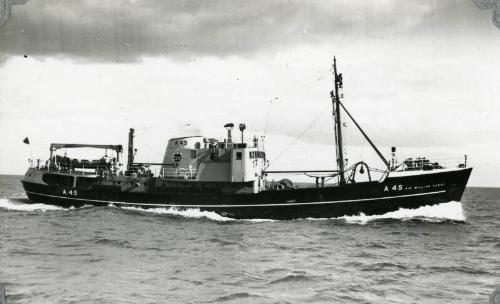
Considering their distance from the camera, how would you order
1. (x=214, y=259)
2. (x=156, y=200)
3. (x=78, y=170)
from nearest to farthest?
1. (x=214, y=259)
2. (x=156, y=200)
3. (x=78, y=170)

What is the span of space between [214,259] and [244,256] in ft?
3.33

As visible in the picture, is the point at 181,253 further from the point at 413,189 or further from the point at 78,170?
the point at 78,170

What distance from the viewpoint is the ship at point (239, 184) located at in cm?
1973

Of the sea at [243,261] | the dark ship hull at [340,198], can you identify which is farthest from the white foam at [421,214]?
the sea at [243,261]

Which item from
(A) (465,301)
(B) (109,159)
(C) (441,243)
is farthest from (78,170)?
(A) (465,301)

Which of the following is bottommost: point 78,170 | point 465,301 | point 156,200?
point 465,301

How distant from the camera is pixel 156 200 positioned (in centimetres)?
2208

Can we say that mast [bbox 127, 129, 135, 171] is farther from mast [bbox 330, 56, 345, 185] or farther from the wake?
mast [bbox 330, 56, 345, 185]

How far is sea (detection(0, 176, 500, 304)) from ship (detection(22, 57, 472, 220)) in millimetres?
978

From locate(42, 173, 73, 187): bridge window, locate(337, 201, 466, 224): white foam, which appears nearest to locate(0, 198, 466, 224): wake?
locate(337, 201, 466, 224): white foam

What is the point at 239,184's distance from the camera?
21.0 metres

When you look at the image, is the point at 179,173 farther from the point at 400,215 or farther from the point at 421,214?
the point at 421,214

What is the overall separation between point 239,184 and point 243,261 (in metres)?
9.35

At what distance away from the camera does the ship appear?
19.7 meters
